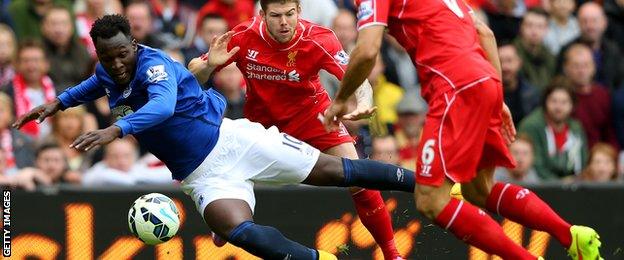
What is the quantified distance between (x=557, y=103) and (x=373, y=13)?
6.24 metres

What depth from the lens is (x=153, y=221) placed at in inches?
402

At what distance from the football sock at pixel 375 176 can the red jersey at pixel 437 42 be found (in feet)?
3.32

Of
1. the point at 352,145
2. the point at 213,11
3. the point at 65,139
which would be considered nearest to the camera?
the point at 352,145

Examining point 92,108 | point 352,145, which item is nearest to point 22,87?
point 92,108

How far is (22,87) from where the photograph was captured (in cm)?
1416

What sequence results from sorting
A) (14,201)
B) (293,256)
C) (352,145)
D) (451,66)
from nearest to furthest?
(451,66), (293,256), (352,145), (14,201)

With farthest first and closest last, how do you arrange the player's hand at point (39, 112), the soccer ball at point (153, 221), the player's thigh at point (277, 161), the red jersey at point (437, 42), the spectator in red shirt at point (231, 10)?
1. the spectator in red shirt at point (231, 10)
2. the player's hand at point (39, 112)
3. the soccer ball at point (153, 221)
4. the player's thigh at point (277, 161)
5. the red jersey at point (437, 42)

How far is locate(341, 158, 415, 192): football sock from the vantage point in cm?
1012

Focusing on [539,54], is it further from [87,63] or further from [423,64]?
[423,64]

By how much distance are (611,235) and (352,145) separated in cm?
298

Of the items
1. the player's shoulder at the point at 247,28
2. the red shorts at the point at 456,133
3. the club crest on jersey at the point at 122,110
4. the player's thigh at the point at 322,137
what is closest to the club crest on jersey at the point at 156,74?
the club crest on jersey at the point at 122,110

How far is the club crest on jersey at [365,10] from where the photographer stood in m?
9.00

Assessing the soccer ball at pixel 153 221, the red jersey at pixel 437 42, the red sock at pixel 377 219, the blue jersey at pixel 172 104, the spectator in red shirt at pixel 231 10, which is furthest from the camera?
the spectator in red shirt at pixel 231 10

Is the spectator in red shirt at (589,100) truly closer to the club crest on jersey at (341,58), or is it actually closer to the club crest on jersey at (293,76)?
the club crest on jersey at (341,58)
